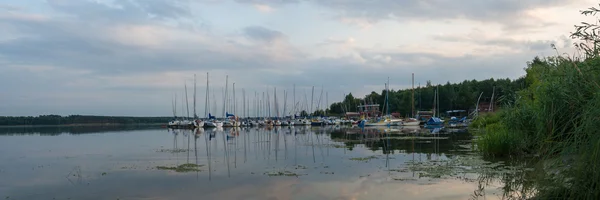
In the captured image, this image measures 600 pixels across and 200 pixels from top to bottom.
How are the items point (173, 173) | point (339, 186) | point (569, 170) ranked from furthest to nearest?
point (173, 173)
point (339, 186)
point (569, 170)

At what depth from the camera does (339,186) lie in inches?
717

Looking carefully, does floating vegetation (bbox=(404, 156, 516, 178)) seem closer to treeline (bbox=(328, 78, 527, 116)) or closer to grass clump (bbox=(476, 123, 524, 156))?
grass clump (bbox=(476, 123, 524, 156))

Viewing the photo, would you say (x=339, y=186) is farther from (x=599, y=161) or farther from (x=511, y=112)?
(x=599, y=161)

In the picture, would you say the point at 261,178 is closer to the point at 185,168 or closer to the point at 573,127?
the point at 185,168

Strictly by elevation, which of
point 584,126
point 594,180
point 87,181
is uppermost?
point 584,126

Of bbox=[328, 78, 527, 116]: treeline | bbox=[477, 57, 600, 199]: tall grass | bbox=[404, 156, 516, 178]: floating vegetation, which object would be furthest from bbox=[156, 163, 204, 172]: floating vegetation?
bbox=[328, 78, 527, 116]: treeline

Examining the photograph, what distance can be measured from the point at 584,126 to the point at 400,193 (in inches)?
319

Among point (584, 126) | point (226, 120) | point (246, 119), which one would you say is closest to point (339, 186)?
point (584, 126)

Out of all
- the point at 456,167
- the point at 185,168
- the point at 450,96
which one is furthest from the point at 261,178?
the point at 450,96

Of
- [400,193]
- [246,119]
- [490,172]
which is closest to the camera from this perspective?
[400,193]

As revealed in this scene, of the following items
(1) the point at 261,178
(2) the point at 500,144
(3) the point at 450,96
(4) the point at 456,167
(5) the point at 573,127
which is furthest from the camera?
(3) the point at 450,96

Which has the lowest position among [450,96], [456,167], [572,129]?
[456,167]

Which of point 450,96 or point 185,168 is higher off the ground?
point 450,96

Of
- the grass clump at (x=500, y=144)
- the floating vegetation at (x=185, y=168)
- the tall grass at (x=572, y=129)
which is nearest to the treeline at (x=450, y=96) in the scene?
the grass clump at (x=500, y=144)
